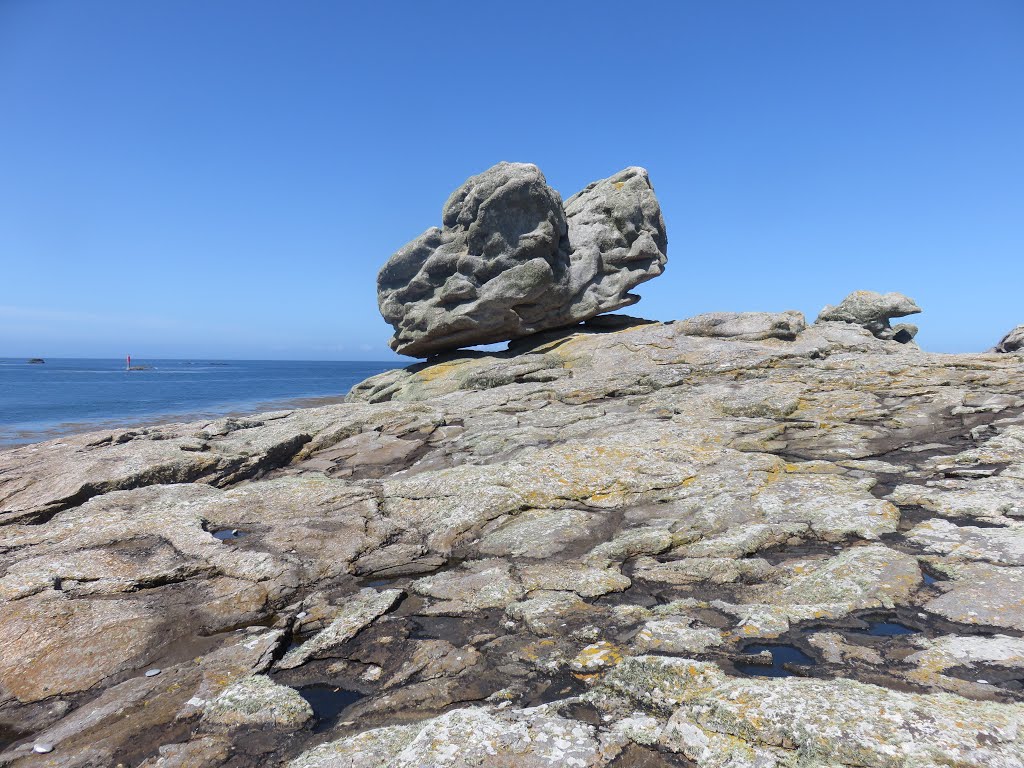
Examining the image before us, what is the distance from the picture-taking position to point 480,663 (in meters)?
8.00

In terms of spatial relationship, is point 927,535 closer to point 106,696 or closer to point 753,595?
point 753,595

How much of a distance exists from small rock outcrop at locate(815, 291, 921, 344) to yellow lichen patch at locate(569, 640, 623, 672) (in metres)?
39.5

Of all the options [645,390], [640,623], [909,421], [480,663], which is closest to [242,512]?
[480,663]

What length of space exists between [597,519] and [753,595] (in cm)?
403

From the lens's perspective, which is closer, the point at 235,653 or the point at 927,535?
the point at 235,653

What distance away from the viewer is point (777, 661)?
7.41 m

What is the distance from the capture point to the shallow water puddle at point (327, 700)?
712 centimetres

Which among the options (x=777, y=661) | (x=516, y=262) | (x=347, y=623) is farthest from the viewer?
(x=516, y=262)

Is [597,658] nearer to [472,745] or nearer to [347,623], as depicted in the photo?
[472,745]

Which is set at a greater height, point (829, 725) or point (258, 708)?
point (829, 725)

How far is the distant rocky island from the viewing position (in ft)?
20.5

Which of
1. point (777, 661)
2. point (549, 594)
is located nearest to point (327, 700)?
point (549, 594)

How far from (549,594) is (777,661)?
3.65 meters

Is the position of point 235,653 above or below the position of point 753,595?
below
